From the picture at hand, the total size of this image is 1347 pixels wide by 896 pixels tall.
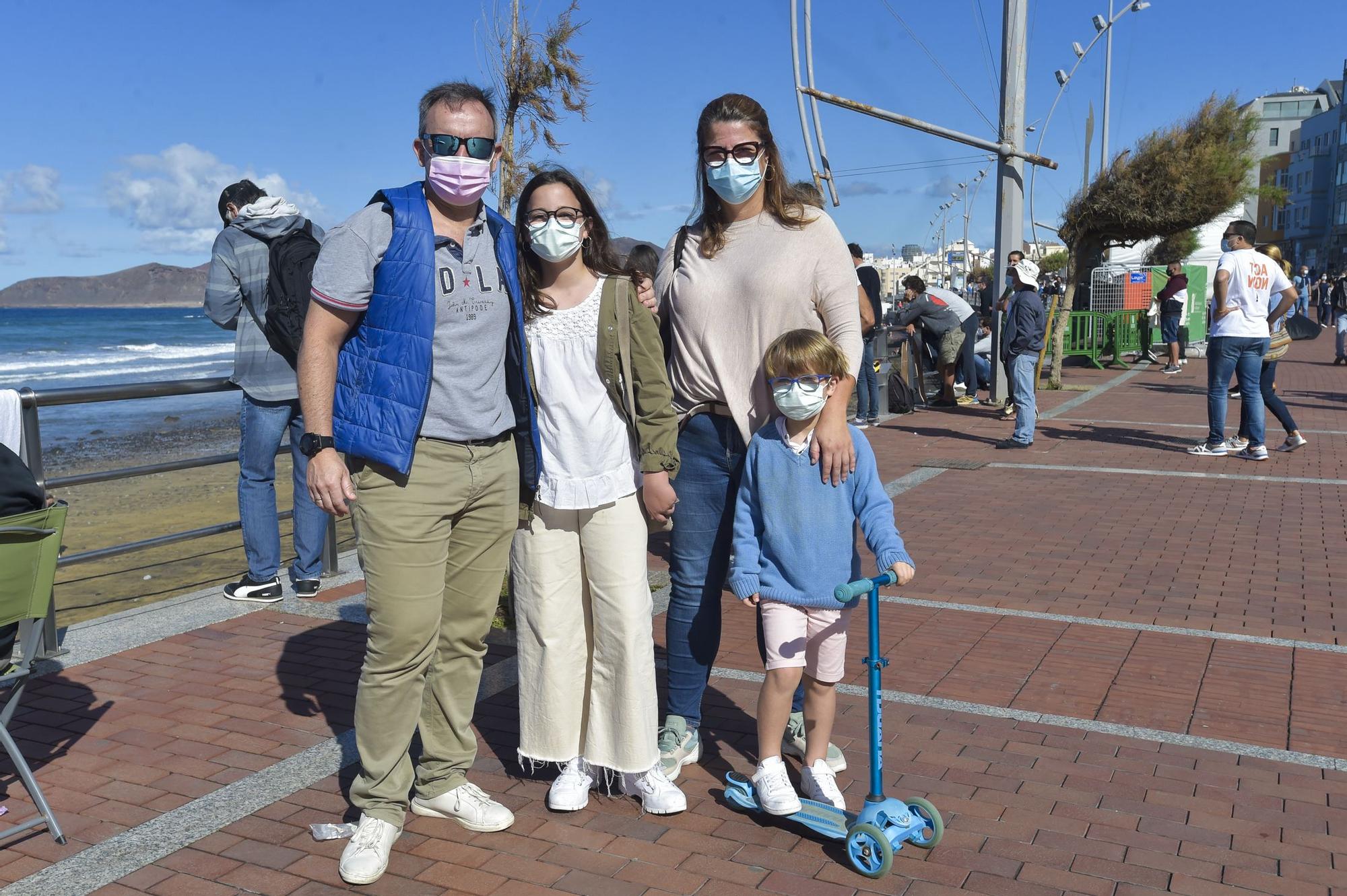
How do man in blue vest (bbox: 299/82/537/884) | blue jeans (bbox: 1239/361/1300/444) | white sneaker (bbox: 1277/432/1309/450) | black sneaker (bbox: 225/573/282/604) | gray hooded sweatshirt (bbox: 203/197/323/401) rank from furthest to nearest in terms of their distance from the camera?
white sneaker (bbox: 1277/432/1309/450) < blue jeans (bbox: 1239/361/1300/444) < black sneaker (bbox: 225/573/282/604) < gray hooded sweatshirt (bbox: 203/197/323/401) < man in blue vest (bbox: 299/82/537/884)

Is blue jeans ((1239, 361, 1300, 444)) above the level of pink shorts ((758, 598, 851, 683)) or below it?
below

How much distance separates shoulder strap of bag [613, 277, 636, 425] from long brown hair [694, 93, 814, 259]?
1.06ft

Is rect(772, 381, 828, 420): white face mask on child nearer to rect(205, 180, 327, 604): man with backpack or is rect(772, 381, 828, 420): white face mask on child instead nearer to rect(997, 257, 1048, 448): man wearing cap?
rect(205, 180, 327, 604): man with backpack

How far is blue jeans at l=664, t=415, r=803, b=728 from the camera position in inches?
139

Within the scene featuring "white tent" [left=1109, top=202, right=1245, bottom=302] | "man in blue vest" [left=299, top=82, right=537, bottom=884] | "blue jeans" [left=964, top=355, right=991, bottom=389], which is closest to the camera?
"man in blue vest" [left=299, top=82, right=537, bottom=884]

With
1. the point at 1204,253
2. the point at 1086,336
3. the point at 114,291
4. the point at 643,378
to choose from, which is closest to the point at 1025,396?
the point at 643,378

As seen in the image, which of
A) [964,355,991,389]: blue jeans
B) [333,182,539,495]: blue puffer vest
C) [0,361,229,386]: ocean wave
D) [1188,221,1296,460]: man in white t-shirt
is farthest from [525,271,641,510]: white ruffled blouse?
[0,361,229,386]: ocean wave

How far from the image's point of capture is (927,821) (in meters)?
3.13

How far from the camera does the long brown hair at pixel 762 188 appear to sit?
11.2 ft

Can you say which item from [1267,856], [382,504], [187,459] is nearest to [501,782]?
[382,504]

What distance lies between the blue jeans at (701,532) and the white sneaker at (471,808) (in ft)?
2.31

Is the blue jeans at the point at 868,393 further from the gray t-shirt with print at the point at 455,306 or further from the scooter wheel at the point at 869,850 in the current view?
the scooter wheel at the point at 869,850

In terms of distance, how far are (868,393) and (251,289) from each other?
30.3 feet

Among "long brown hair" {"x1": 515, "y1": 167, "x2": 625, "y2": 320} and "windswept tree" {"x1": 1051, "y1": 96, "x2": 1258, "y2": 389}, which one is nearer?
"long brown hair" {"x1": 515, "y1": 167, "x2": 625, "y2": 320}
